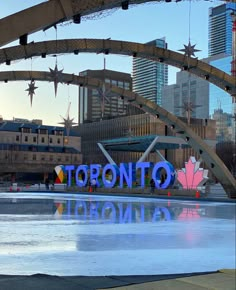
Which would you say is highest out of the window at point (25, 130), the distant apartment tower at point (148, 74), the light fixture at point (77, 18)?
the distant apartment tower at point (148, 74)

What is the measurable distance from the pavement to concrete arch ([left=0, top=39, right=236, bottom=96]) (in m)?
9.28

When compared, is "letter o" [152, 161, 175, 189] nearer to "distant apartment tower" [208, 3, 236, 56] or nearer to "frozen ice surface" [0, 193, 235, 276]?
"frozen ice surface" [0, 193, 235, 276]

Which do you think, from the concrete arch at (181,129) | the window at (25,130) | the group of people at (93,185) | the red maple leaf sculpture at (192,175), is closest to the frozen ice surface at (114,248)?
the concrete arch at (181,129)

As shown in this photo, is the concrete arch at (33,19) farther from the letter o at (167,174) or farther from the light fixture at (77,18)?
the letter o at (167,174)

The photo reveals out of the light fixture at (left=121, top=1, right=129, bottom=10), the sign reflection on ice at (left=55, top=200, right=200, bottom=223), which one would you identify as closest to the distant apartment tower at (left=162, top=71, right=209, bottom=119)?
the sign reflection on ice at (left=55, top=200, right=200, bottom=223)

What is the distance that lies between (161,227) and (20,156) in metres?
90.8

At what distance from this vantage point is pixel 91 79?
31078 millimetres

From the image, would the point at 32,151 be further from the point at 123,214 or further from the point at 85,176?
the point at 123,214

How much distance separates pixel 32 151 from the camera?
10450 cm

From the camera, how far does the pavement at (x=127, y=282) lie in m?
Answer: 5.65

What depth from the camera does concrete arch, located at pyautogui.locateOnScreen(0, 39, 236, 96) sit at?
48.1 feet

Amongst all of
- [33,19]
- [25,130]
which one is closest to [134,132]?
[25,130]

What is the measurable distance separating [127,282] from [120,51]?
46.0ft

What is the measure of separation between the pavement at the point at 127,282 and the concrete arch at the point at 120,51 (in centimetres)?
928
